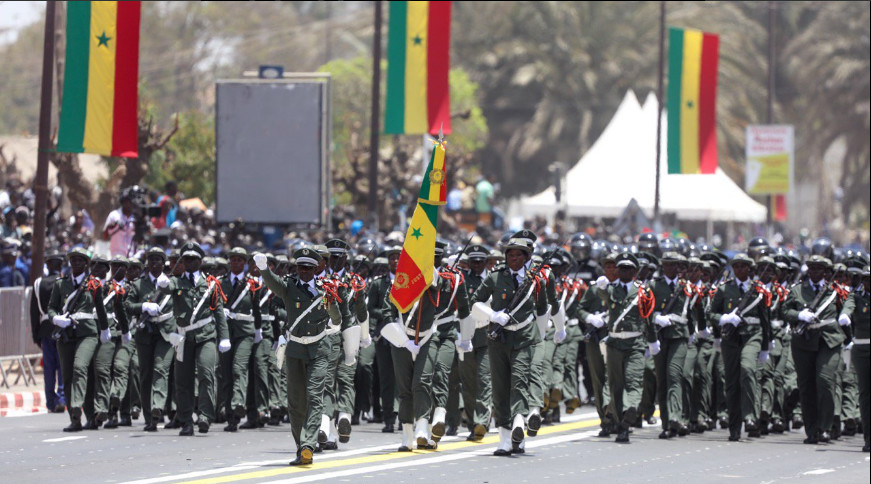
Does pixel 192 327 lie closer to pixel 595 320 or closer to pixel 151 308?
pixel 151 308

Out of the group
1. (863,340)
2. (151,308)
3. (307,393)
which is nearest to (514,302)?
(307,393)

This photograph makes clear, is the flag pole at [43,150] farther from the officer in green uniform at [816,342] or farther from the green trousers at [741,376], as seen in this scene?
the officer in green uniform at [816,342]

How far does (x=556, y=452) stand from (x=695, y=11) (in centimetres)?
5246

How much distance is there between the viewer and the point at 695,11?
67000 mm

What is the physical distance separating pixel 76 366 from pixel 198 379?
1.30 m

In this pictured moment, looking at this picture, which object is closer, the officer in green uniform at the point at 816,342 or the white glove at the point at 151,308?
the white glove at the point at 151,308

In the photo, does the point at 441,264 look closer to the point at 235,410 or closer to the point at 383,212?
the point at 235,410

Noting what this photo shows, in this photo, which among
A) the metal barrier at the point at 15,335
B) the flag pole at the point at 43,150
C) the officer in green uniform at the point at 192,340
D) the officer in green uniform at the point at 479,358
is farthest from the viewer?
the flag pole at the point at 43,150

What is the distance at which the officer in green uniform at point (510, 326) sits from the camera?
1575 centimetres

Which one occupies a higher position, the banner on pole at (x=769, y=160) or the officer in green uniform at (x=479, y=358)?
the banner on pole at (x=769, y=160)

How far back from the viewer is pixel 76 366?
17.5 metres

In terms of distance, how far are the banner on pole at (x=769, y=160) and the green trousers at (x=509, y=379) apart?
3238 cm

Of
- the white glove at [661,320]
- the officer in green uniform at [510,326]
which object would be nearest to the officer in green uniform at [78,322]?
the officer in green uniform at [510,326]

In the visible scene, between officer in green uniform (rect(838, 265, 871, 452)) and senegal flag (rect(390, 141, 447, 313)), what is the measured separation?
4.73 meters
